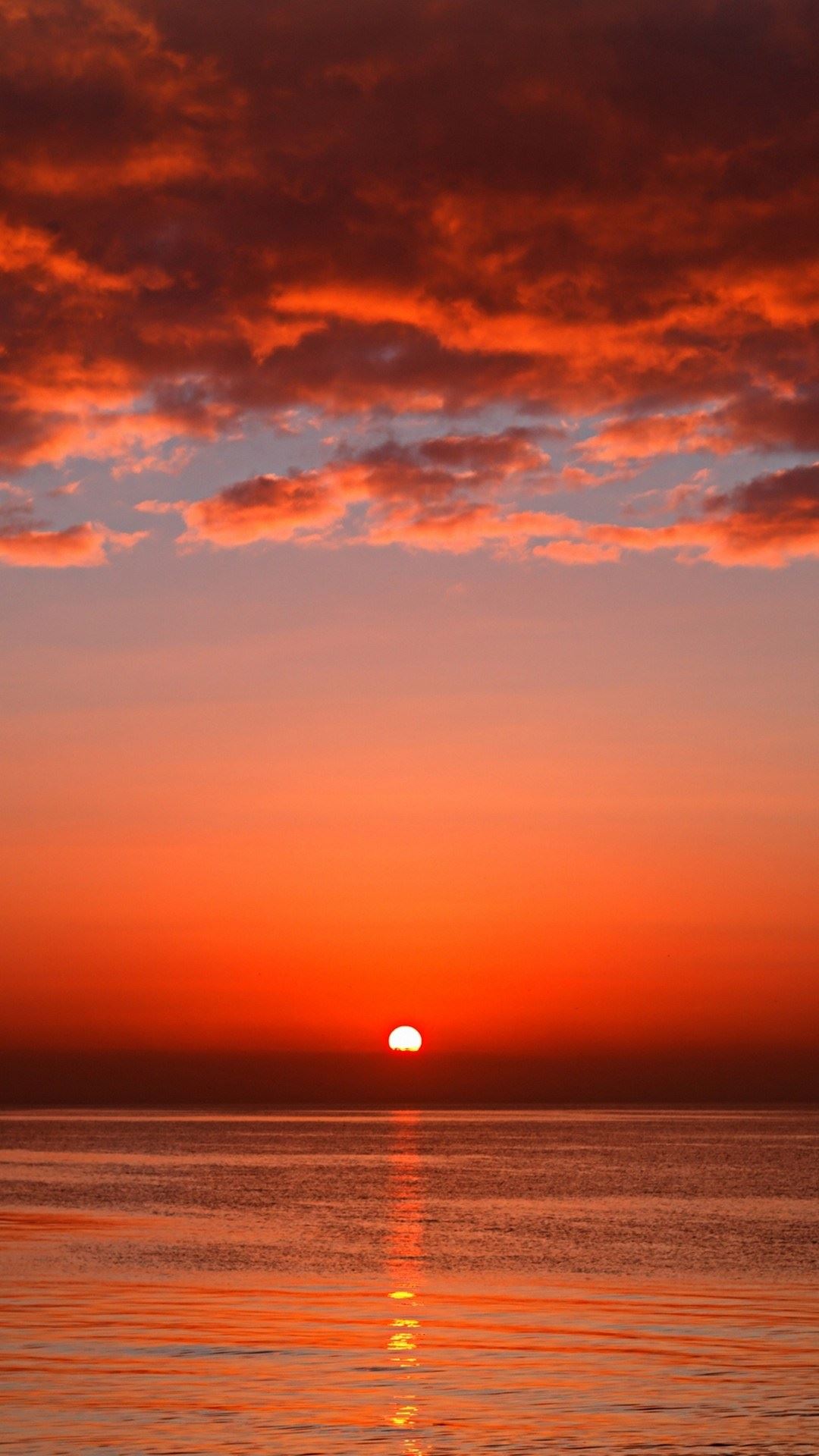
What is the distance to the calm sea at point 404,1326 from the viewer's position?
23.1 meters

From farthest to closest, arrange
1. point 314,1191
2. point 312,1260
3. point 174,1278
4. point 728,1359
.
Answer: point 314,1191 → point 312,1260 → point 174,1278 → point 728,1359

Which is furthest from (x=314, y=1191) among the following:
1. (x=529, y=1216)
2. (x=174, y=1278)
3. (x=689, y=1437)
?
(x=689, y=1437)

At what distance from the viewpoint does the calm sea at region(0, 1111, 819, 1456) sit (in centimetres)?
2314

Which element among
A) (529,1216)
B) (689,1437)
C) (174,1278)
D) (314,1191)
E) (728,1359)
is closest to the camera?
(689,1437)

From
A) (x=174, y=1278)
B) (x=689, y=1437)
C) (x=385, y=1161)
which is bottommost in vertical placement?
(x=689, y=1437)

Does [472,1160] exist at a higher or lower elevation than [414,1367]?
higher

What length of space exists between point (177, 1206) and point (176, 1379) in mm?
46918

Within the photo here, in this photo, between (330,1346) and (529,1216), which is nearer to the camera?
(330,1346)

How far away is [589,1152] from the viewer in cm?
15400

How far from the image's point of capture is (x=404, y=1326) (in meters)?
33.2

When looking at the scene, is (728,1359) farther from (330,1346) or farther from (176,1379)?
(176,1379)

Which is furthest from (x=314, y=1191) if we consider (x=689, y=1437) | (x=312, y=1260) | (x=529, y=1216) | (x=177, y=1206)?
(x=689, y=1437)

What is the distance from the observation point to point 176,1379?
2661 cm

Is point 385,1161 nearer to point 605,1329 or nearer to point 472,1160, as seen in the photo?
point 472,1160
